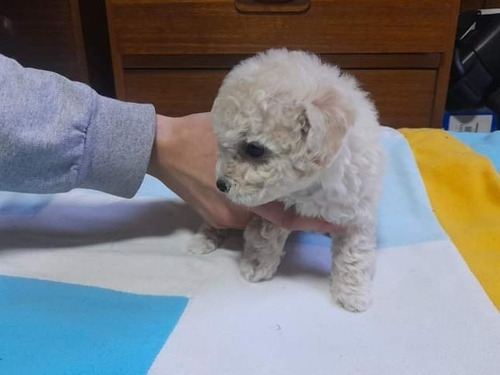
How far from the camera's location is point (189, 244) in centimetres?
99

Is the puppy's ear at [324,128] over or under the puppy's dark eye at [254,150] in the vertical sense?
over

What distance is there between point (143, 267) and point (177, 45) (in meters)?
0.89

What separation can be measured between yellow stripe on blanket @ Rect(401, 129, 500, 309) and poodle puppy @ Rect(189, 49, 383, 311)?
0.63 ft

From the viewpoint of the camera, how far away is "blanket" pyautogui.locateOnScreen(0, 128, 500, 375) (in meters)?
0.72

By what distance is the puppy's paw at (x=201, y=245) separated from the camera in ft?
3.19

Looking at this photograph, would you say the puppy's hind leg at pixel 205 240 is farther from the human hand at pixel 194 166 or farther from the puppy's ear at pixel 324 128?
the puppy's ear at pixel 324 128

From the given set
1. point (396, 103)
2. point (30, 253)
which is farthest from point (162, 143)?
point (396, 103)

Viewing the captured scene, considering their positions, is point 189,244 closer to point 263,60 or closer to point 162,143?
point 162,143

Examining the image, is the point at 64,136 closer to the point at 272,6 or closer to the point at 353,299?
the point at 353,299

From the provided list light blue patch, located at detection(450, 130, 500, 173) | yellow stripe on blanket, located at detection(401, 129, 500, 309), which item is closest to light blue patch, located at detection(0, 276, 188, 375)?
yellow stripe on blanket, located at detection(401, 129, 500, 309)

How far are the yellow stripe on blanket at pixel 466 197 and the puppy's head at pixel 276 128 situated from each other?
361mm

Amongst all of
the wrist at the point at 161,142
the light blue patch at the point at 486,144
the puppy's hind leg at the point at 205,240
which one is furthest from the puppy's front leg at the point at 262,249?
the light blue patch at the point at 486,144

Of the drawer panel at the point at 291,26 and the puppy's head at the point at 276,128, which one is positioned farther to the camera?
the drawer panel at the point at 291,26

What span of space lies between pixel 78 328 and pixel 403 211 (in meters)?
0.64
